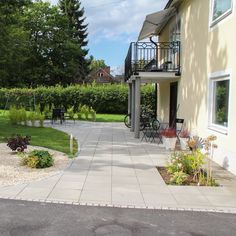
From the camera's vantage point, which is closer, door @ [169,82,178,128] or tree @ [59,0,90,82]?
door @ [169,82,178,128]

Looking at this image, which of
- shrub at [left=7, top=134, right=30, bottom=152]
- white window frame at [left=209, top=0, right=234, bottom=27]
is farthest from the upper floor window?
shrub at [left=7, top=134, right=30, bottom=152]

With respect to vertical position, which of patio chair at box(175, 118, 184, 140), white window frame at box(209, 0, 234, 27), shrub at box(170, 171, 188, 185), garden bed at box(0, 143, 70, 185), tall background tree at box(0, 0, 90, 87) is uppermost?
tall background tree at box(0, 0, 90, 87)

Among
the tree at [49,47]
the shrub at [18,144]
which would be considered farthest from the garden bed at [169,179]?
the tree at [49,47]

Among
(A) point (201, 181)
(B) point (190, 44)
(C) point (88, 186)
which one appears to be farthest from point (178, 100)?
(C) point (88, 186)

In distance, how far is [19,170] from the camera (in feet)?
25.3

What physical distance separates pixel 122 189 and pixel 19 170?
2.60 meters

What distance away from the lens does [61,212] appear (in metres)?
5.01

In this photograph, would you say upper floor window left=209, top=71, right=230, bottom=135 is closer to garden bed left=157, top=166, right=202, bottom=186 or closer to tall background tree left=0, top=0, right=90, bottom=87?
garden bed left=157, top=166, right=202, bottom=186

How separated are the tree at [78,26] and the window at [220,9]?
40.9 meters

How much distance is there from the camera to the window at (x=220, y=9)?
27.7 feet

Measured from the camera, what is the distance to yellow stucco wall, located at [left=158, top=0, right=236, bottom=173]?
8.08 metres

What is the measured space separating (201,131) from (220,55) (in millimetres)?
2513

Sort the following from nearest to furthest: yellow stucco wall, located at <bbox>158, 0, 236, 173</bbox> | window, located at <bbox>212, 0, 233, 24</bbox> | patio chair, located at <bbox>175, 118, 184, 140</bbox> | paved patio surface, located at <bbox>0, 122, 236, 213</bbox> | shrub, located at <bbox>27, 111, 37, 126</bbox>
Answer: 1. paved patio surface, located at <bbox>0, 122, 236, 213</bbox>
2. yellow stucco wall, located at <bbox>158, 0, 236, 173</bbox>
3. window, located at <bbox>212, 0, 233, 24</bbox>
4. patio chair, located at <bbox>175, 118, 184, 140</bbox>
5. shrub, located at <bbox>27, 111, 37, 126</bbox>

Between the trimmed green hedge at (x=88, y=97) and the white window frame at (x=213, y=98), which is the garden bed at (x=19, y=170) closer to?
the white window frame at (x=213, y=98)
